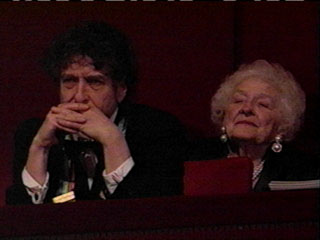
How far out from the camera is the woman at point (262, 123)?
4.64ft

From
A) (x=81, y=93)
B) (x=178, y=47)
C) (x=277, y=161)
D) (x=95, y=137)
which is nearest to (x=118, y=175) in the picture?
(x=95, y=137)

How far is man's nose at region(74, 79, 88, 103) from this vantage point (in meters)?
1.46

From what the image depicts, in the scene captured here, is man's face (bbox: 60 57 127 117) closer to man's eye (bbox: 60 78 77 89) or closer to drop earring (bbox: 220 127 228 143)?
man's eye (bbox: 60 78 77 89)

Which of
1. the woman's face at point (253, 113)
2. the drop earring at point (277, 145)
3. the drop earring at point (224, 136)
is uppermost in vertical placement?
the woman's face at point (253, 113)

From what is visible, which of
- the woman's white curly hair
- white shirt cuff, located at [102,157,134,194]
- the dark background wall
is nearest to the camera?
white shirt cuff, located at [102,157,134,194]

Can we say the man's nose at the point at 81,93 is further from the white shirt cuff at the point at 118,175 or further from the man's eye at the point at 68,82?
the white shirt cuff at the point at 118,175

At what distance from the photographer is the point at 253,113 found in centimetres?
143

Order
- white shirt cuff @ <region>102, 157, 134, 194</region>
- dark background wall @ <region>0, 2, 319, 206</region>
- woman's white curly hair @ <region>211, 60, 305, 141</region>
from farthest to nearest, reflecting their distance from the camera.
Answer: dark background wall @ <region>0, 2, 319, 206</region>
woman's white curly hair @ <region>211, 60, 305, 141</region>
white shirt cuff @ <region>102, 157, 134, 194</region>

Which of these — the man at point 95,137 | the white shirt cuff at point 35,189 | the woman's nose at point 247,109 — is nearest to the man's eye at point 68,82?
the man at point 95,137

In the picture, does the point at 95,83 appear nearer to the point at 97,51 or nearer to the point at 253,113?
the point at 97,51

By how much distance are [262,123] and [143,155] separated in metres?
0.24

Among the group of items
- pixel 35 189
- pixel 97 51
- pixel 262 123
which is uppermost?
pixel 97 51

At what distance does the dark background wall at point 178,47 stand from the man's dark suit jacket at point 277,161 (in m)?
0.16

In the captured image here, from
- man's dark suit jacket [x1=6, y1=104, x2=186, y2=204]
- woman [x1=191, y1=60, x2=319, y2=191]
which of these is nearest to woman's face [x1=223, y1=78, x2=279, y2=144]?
woman [x1=191, y1=60, x2=319, y2=191]
